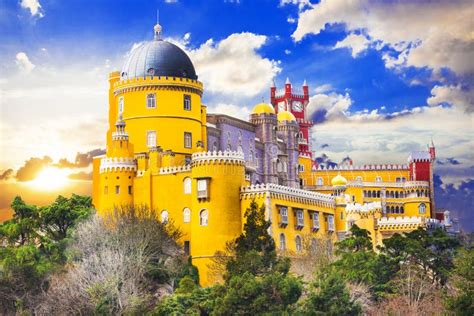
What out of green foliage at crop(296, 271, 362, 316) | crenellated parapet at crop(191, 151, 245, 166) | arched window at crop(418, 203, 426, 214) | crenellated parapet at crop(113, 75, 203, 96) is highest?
crenellated parapet at crop(113, 75, 203, 96)

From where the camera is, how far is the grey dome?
81000 mm

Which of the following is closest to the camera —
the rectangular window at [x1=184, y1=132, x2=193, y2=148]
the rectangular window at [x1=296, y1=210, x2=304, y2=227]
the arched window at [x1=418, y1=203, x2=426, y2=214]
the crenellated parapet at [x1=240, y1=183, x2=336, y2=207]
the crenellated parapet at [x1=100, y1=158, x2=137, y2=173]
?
the crenellated parapet at [x1=240, y1=183, x2=336, y2=207]

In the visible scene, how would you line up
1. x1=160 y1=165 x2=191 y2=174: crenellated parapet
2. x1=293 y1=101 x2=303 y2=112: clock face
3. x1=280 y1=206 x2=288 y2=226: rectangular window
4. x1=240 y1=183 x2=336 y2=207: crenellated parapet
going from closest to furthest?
1. x1=240 y1=183 x2=336 y2=207: crenellated parapet
2. x1=280 y1=206 x2=288 y2=226: rectangular window
3. x1=160 y1=165 x2=191 y2=174: crenellated parapet
4. x1=293 y1=101 x2=303 y2=112: clock face

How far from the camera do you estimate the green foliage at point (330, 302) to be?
185 ft

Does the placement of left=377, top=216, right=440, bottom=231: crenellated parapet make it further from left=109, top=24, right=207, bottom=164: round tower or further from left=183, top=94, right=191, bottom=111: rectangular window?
left=183, top=94, right=191, bottom=111: rectangular window

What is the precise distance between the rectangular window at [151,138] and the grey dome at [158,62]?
183 inches

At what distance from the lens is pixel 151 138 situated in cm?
8012

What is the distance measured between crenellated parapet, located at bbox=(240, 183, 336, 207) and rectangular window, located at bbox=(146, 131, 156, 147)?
9.53m

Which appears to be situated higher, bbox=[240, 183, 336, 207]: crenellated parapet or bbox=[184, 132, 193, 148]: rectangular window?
bbox=[184, 132, 193, 148]: rectangular window

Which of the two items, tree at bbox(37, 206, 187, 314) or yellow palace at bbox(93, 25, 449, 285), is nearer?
tree at bbox(37, 206, 187, 314)

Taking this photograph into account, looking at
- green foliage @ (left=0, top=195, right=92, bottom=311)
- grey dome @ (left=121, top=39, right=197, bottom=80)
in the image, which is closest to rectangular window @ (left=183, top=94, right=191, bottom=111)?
grey dome @ (left=121, top=39, right=197, bottom=80)

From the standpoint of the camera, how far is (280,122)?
322 feet

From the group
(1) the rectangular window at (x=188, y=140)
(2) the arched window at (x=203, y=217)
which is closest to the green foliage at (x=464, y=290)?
(2) the arched window at (x=203, y=217)

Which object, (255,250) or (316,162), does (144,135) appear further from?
(316,162)
